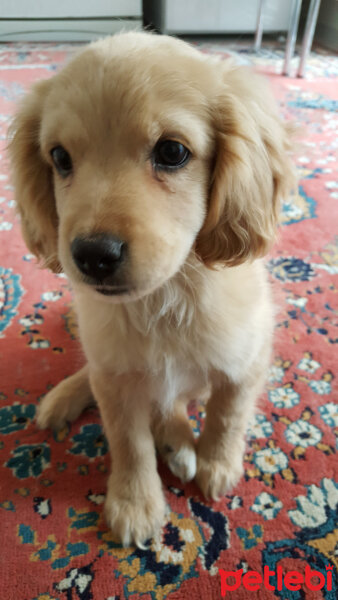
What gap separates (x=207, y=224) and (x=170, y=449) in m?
0.63

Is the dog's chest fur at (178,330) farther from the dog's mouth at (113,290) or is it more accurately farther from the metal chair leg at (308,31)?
the metal chair leg at (308,31)

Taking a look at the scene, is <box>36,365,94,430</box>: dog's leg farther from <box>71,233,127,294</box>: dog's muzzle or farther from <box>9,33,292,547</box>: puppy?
<box>71,233,127,294</box>: dog's muzzle

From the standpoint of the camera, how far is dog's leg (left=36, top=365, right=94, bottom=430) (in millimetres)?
1326

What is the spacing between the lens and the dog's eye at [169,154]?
0.81 metres

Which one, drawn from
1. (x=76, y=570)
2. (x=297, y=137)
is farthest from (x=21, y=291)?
(x=297, y=137)

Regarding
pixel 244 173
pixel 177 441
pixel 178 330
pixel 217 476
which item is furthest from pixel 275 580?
pixel 244 173

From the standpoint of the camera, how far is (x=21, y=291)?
Answer: 1.82 metres

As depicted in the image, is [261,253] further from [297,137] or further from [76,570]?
[76,570]

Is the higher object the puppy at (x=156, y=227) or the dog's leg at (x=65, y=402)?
the puppy at (x=156, y=227)

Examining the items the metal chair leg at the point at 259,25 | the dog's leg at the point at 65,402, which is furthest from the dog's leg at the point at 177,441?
the metal chair leg at the point at 259,25

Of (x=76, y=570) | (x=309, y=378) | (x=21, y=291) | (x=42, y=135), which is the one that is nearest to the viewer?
(x=42, y=135)

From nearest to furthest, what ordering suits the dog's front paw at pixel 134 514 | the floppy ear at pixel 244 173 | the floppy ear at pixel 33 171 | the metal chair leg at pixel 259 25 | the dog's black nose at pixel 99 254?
the dog's black nose at pixel 99 254, the floppy ear at pixel 244 173, the floppy ear at pixel 33 171, the dog's front paw at pixel 134 514, the metal chair leg at pixel 259 25

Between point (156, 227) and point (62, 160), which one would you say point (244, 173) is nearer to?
point (156, 227)

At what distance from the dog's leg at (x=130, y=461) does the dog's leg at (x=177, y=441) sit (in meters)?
0.07
